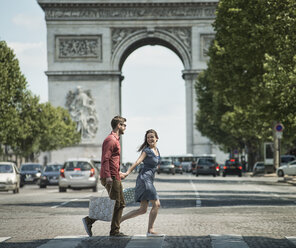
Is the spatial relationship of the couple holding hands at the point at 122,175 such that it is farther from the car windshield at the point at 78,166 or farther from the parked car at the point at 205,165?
the parked car at the point at 205,165

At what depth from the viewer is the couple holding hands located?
12820 millimetres

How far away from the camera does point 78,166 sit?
34094mm

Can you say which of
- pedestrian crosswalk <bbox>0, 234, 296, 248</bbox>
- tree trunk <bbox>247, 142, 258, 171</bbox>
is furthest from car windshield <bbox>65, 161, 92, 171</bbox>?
tree trunk <bbox>247, 142, 258, 171</bbox>

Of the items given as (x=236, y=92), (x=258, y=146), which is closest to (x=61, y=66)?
(x=258, y=146)

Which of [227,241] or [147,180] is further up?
[147,180]

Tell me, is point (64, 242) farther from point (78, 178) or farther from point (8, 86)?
point (8, 86)

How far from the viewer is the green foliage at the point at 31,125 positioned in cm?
5587

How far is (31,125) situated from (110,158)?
204ft

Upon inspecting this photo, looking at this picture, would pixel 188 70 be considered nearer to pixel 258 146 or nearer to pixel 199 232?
pixel 258 146

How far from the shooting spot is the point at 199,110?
73.1 m

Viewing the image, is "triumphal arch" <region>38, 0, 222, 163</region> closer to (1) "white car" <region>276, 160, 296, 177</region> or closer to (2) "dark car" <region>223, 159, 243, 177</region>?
(2) "dark car" <region>223, 159, 243, 177</region>

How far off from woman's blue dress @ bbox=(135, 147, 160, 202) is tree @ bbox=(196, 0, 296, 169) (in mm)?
18191

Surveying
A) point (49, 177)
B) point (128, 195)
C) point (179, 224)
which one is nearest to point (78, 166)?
point (49, 177)

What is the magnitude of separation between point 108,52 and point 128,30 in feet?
8.17
